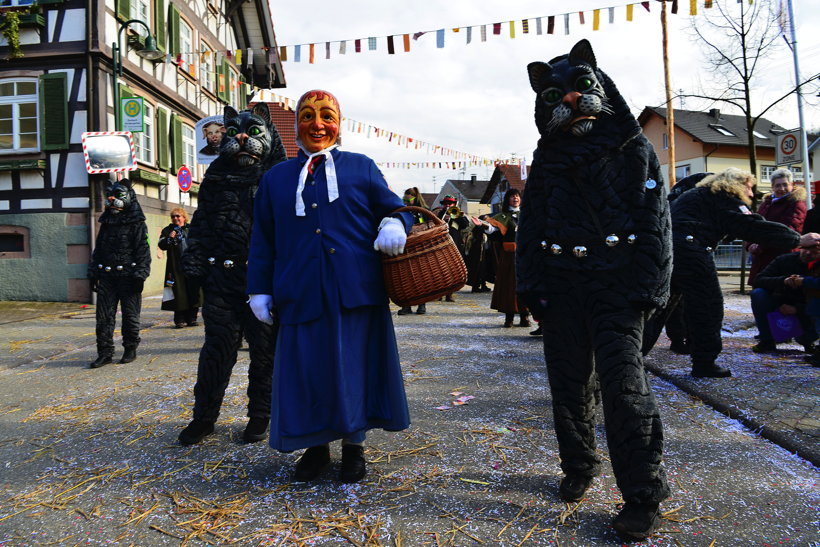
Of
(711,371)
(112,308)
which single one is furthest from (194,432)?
(711,371)

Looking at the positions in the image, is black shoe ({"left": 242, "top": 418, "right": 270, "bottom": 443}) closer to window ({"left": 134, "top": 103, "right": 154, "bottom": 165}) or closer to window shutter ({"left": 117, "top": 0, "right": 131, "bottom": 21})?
window ({"left": 134, "top": 103, "right": 154, "bottom": 165})

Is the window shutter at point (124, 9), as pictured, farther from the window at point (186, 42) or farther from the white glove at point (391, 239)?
the white glove at point (391, 239)

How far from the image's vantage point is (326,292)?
9.87 feet

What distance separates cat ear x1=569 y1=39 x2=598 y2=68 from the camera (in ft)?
8.91

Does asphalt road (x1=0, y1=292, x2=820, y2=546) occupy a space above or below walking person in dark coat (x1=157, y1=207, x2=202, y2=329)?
below

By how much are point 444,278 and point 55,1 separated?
14.2 metres

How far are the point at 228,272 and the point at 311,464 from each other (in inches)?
55.2

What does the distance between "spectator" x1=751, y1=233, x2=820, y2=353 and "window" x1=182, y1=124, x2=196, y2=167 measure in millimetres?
15708

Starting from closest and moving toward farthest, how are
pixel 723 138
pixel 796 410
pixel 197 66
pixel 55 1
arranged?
1. pixel 796 410
2. pixel 55 1
3. pixel 197 66
4. pixel 723 138

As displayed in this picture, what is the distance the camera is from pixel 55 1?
42.8 ft

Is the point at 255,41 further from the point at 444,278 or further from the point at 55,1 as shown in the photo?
the point at 444,278

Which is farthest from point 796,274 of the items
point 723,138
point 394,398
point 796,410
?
point 723,138

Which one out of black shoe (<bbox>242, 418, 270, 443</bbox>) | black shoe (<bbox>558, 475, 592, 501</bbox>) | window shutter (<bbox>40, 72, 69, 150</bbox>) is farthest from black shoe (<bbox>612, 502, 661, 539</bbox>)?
window shutter (<bbox>40, 72, 69, 150</bbox>)

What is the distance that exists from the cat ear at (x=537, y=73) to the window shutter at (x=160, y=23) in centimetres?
1526
